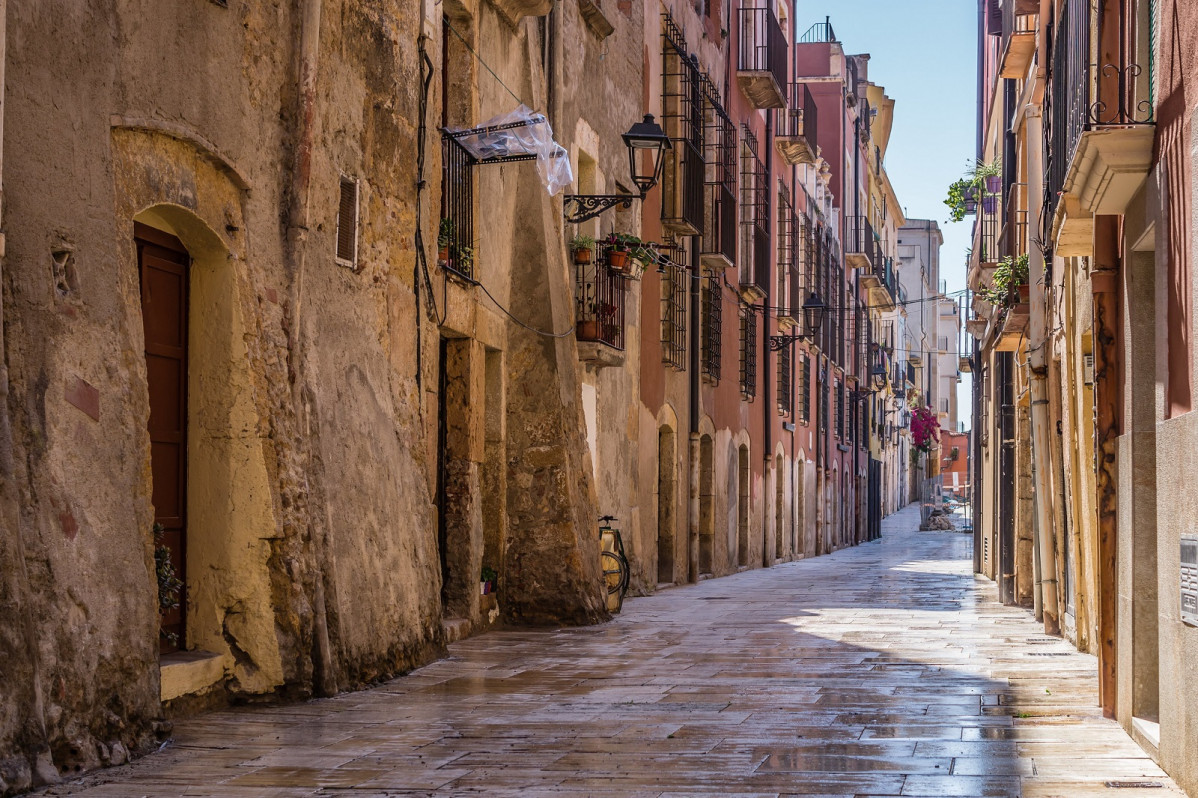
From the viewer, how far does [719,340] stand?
77.7 feet

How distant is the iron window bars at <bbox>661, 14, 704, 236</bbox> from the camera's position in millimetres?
20391

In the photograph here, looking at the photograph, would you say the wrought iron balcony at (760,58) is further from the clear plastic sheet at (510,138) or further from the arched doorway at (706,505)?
the clear plastic sheet at (510,138)

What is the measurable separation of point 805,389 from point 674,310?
14738 millimetres

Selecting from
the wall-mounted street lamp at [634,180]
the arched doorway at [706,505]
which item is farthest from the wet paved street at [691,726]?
the arched doorway at [706,505]

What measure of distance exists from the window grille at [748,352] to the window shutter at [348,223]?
16635mm

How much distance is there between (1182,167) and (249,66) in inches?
205

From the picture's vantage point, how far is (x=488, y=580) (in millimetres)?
13656

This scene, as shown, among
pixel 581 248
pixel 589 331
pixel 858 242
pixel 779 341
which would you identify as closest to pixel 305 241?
pixel 589 331

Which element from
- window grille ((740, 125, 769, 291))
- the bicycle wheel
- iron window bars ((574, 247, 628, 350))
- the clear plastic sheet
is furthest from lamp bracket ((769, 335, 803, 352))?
the clear plastic sheet

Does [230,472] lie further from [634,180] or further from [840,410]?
[840,410]

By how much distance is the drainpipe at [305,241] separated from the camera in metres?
8.91

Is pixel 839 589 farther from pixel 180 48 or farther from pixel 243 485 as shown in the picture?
pixel 180 48

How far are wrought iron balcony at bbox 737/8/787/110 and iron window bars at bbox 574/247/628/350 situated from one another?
10017 mm

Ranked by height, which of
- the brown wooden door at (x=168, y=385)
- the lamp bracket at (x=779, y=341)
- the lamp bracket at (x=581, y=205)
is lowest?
the brown wooden door at (x=168, y=385)
